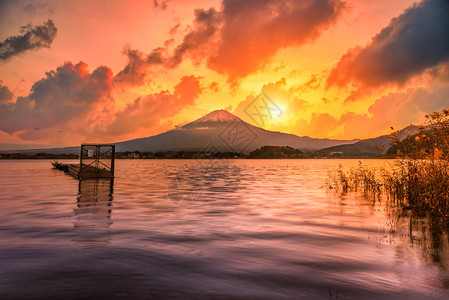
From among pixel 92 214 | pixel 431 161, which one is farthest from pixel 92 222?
pixel 431 161

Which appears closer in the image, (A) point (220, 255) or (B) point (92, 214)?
(A) point (220, 255)

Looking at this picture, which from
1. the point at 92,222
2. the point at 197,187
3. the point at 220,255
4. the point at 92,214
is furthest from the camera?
the point at 197,187

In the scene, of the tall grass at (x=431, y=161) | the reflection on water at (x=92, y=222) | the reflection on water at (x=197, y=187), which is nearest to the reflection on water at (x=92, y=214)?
the reflection on water at (x=92, y=222)

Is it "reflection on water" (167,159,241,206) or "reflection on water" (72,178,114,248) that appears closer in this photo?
"reflection on water" (72,178,114,248)

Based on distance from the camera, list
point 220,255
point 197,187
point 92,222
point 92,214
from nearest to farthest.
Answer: point 220,255
point 92,222
point 92,214
point 197,187

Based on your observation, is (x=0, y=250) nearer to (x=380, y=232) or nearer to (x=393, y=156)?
(x=380, y=232)

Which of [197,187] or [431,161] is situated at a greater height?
[431,161]

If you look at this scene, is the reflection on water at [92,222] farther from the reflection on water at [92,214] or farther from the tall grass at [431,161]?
the tall grass at [431,161]

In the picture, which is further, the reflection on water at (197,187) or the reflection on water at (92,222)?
the reflection on water at (197,187)

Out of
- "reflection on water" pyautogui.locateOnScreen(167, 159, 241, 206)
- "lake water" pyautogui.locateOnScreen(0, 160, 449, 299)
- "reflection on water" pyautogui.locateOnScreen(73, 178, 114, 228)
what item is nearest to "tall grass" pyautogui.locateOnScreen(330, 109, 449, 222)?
"lake water" pyautogui.locateOnScreen(0, 160, 449, 299)

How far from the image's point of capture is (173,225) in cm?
1476

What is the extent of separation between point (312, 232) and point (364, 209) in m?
7.67

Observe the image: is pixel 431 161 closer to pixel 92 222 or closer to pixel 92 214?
pixel 92 222

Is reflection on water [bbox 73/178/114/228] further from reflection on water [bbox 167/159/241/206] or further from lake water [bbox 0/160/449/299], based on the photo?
reflection on water [bbox 167/159/241/206]
